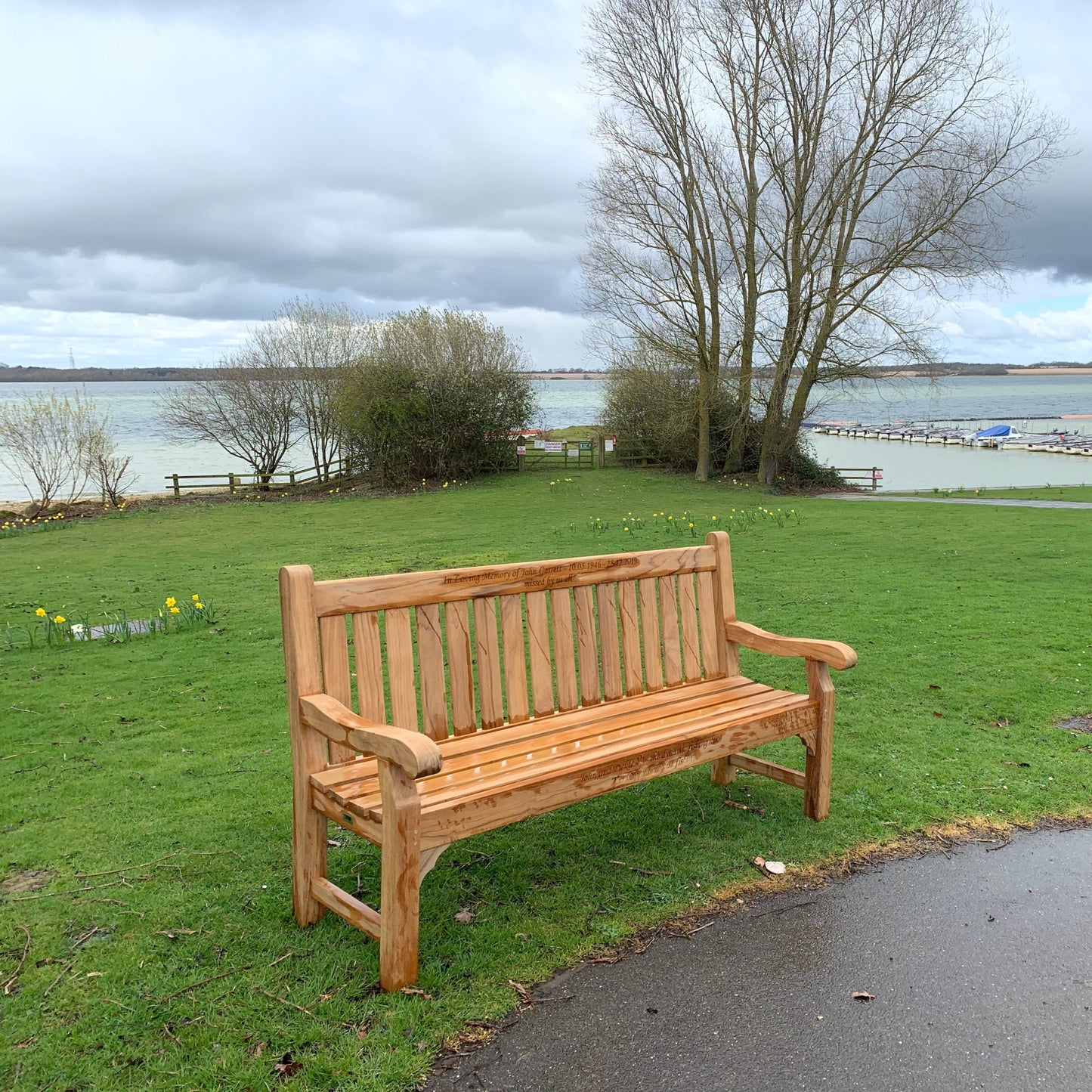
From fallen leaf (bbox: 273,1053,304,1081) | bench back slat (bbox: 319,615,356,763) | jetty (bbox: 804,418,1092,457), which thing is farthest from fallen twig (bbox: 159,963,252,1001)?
jetty (bbox: 804,418,1092,457)

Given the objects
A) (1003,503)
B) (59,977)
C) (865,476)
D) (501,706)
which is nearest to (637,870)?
(501,706)

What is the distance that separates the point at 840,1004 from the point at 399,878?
1393 mm

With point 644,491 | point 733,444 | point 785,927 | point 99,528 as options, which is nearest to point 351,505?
point 99,528

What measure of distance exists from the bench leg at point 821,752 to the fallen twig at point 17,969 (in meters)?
3.02

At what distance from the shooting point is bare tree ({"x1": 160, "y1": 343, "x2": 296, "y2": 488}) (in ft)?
90.9

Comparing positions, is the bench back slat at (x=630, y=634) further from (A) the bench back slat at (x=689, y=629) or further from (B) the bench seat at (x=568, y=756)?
(A) the bench back slat at (x=689, y=629)

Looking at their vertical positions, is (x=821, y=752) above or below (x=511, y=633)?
below

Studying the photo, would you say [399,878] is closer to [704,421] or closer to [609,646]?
[609,646]

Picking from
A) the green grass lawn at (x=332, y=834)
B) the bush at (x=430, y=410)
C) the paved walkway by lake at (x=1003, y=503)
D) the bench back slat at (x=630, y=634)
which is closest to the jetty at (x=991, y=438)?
the paved walkway by lake at (x=1003, y=503)

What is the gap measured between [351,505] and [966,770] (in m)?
18.8

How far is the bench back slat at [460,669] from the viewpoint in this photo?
3.29 meters

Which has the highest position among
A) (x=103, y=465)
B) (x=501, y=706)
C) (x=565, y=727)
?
(x=103, y=465)

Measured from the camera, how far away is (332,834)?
3.78 meters

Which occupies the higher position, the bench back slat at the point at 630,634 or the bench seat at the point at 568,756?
the bench back slat at the point at 630,634
